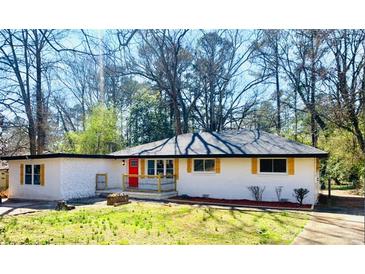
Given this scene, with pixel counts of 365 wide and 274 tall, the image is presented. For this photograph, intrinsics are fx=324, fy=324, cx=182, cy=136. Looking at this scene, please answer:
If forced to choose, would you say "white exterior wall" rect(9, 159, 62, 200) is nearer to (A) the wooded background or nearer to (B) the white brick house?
(B) the white brick house

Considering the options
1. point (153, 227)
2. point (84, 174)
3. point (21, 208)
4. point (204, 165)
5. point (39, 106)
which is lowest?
point (21, 208)

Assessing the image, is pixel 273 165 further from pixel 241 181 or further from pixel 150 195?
pixel 150 195

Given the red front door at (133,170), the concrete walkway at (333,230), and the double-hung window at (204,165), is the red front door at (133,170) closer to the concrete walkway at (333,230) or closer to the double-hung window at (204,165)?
the double-hung window at (204,165)

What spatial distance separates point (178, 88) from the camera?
2194 centimetres

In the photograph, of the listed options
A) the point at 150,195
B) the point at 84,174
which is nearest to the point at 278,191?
the point at 150,195

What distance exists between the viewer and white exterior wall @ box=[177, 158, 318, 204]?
10.7 metres

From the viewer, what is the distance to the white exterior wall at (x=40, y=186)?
478 inches

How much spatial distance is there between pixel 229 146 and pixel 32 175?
25.8 ft

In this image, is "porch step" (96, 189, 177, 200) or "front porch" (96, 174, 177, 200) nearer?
"porch step" (96, 189, 177, 200)

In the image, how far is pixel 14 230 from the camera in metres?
6.97

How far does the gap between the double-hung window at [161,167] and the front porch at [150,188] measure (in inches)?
11.3

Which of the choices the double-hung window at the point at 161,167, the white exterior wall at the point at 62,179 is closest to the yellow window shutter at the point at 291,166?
the double-hung window at the point at 161,167

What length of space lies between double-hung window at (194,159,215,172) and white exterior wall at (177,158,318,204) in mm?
172

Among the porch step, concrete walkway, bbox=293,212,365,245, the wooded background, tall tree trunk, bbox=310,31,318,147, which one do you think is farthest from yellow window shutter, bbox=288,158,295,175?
tall tree trunk, bbox=310,31,318,147
